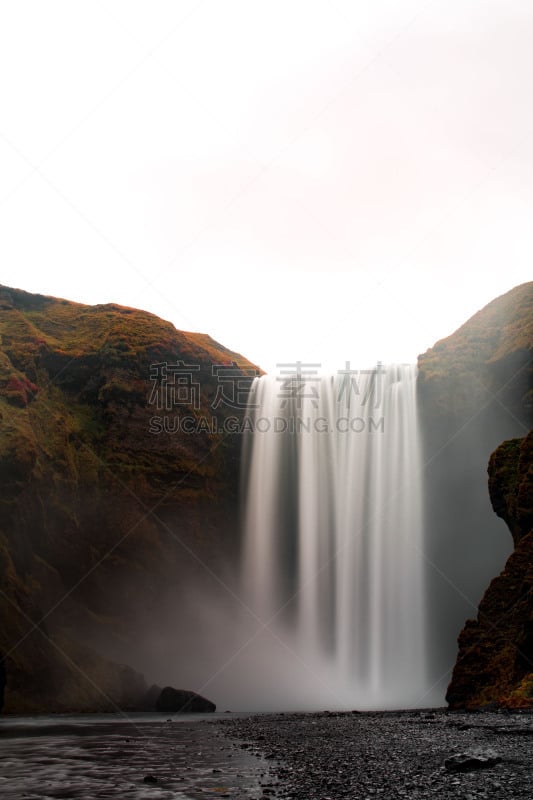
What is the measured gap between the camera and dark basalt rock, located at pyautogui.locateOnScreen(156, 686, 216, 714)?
112ft

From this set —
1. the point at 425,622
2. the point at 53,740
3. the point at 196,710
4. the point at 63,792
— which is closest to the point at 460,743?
the point at 63,792

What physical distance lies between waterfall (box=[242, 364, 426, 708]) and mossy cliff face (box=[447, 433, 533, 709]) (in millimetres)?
16539

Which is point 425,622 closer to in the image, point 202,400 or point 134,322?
point 202,400

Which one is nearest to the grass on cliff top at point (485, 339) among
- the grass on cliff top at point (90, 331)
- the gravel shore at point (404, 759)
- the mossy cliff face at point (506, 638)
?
the grass on cliff top at point (90, 331)

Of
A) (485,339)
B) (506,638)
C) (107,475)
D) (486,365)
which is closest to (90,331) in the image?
(107,475)

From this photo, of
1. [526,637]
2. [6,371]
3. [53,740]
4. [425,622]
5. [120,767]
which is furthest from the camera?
[6,371]

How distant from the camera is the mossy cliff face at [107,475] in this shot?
120 ft

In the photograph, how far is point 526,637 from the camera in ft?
67.6

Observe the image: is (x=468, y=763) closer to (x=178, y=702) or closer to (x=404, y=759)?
(x=404, y=759)

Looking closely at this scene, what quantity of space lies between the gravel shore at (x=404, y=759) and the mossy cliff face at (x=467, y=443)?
24322 mm

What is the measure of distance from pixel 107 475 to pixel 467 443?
81.2ft

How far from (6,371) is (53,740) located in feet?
98.7

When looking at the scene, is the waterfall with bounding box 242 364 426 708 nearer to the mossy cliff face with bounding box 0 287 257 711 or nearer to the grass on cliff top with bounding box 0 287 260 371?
the mossy cliff face with bounding box 0 287 257 711

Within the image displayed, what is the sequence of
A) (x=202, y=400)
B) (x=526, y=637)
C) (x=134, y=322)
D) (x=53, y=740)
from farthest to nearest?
1. (x=134, y=322)
2. (x=202, y=400)
3. (x=526, y=637)
4. (x=53, y=740)
